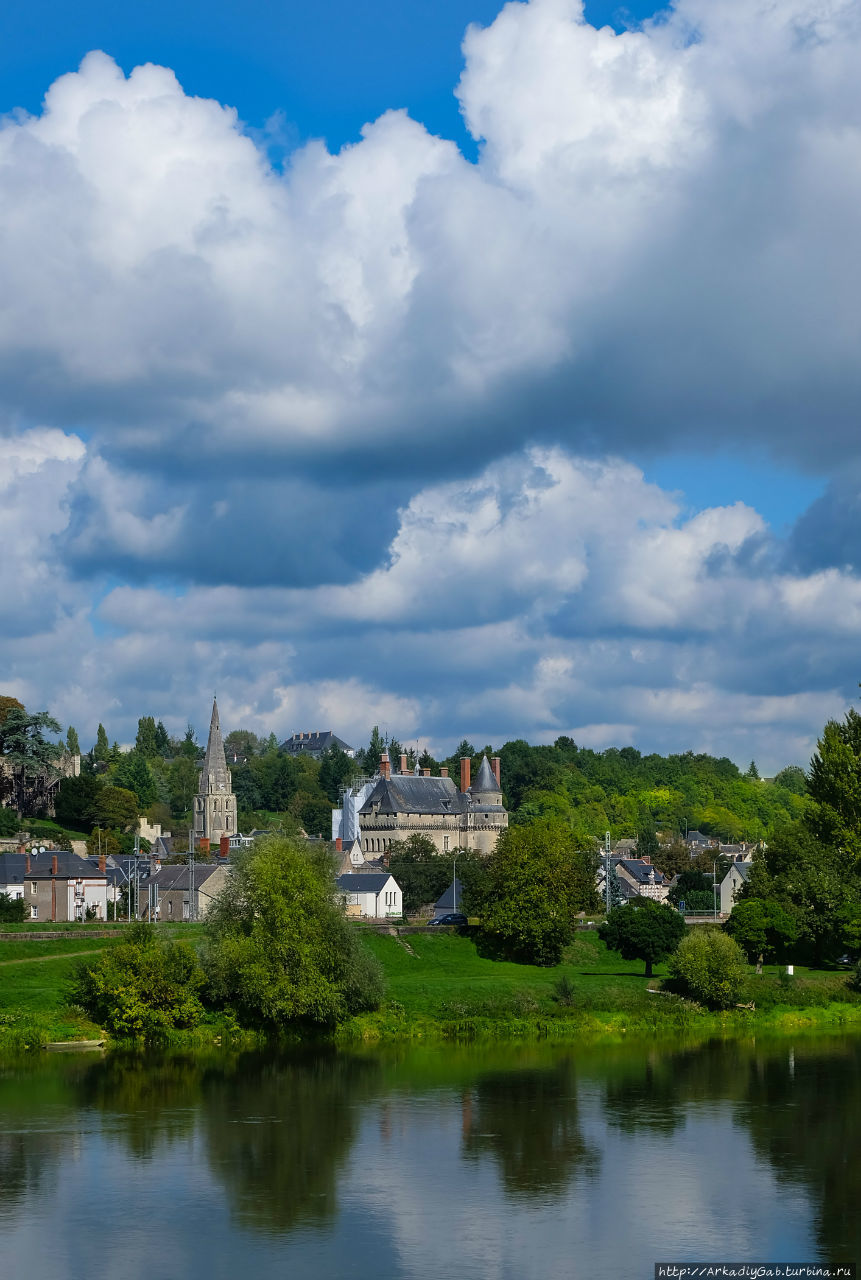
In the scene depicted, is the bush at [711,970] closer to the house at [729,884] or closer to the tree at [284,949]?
the tree at [284,949]

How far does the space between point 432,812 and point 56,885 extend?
4827cm

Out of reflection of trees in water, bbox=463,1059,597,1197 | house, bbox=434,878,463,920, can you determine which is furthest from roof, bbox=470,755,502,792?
reflection of trees in water, bbox=463,1059,597,1197

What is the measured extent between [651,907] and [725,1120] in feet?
110

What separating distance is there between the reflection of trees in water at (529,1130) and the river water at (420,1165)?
0.12 metres

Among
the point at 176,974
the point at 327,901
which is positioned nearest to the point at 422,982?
the point at 327,901

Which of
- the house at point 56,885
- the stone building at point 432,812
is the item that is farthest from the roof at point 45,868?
the stone building at point 432,812

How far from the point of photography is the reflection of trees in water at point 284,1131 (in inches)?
1275

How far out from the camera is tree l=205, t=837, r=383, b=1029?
55.3 meters

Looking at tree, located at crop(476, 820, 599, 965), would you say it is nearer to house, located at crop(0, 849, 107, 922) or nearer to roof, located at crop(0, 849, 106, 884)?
house, located at crop(0, 849, 107, 922)

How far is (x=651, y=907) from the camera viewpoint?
74875mm

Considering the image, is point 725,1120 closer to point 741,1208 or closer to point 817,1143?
point 817,1143

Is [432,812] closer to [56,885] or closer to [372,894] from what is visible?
[372,894]

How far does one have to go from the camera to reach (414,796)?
430 ft

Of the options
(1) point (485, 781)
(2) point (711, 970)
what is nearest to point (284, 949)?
(2) point (711, 970)
